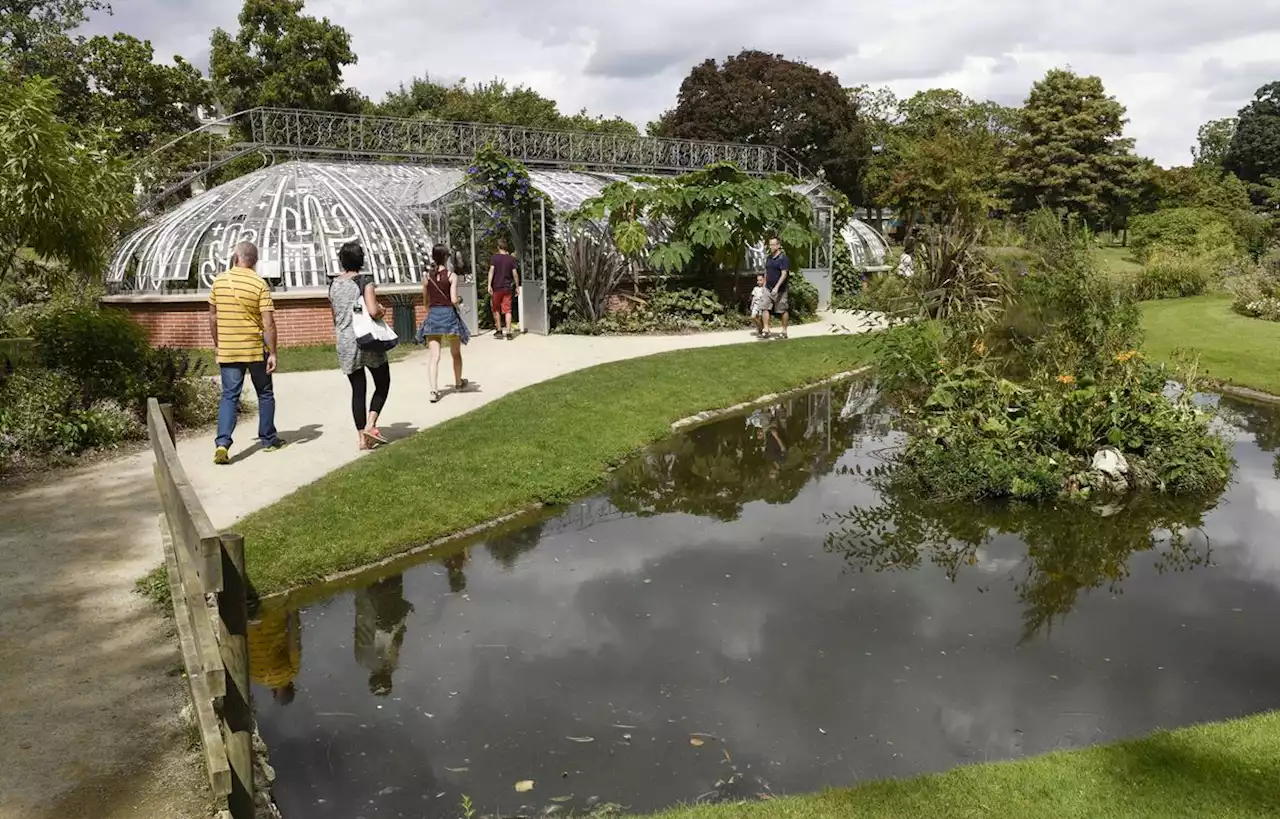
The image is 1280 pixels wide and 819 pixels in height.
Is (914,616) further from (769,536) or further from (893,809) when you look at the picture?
(893,809)

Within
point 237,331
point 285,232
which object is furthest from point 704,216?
point 237,331

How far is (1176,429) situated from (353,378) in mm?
7909

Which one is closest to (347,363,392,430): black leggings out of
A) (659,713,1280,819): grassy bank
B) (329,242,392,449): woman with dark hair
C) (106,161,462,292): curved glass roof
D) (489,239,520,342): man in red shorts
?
(329,242,392,449): woman with dark hair

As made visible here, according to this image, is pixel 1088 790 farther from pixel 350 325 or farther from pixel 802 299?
pixel 802 299

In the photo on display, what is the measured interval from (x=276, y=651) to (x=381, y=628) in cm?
62

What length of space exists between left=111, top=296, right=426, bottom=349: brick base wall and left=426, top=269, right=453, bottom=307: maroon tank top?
5.90 metres

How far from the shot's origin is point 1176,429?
8773 millimetres

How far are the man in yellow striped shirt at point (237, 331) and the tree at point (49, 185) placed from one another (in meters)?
2.24

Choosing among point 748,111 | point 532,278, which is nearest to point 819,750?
point 532,278

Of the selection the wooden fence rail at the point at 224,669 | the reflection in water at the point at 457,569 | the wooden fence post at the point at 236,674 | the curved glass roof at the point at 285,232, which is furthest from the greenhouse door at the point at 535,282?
the wooden fence post at the point at 236,674

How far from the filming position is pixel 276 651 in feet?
17.9

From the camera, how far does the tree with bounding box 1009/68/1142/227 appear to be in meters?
43.9

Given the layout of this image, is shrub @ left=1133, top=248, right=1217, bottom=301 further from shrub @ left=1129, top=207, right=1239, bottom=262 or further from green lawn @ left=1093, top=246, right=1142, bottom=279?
shrub @ left=1129, top=207, right=1239, bottom=262

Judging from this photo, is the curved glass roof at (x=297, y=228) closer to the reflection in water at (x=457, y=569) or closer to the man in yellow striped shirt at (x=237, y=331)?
the man in yellow striped shirt at (x=237, y=331)
